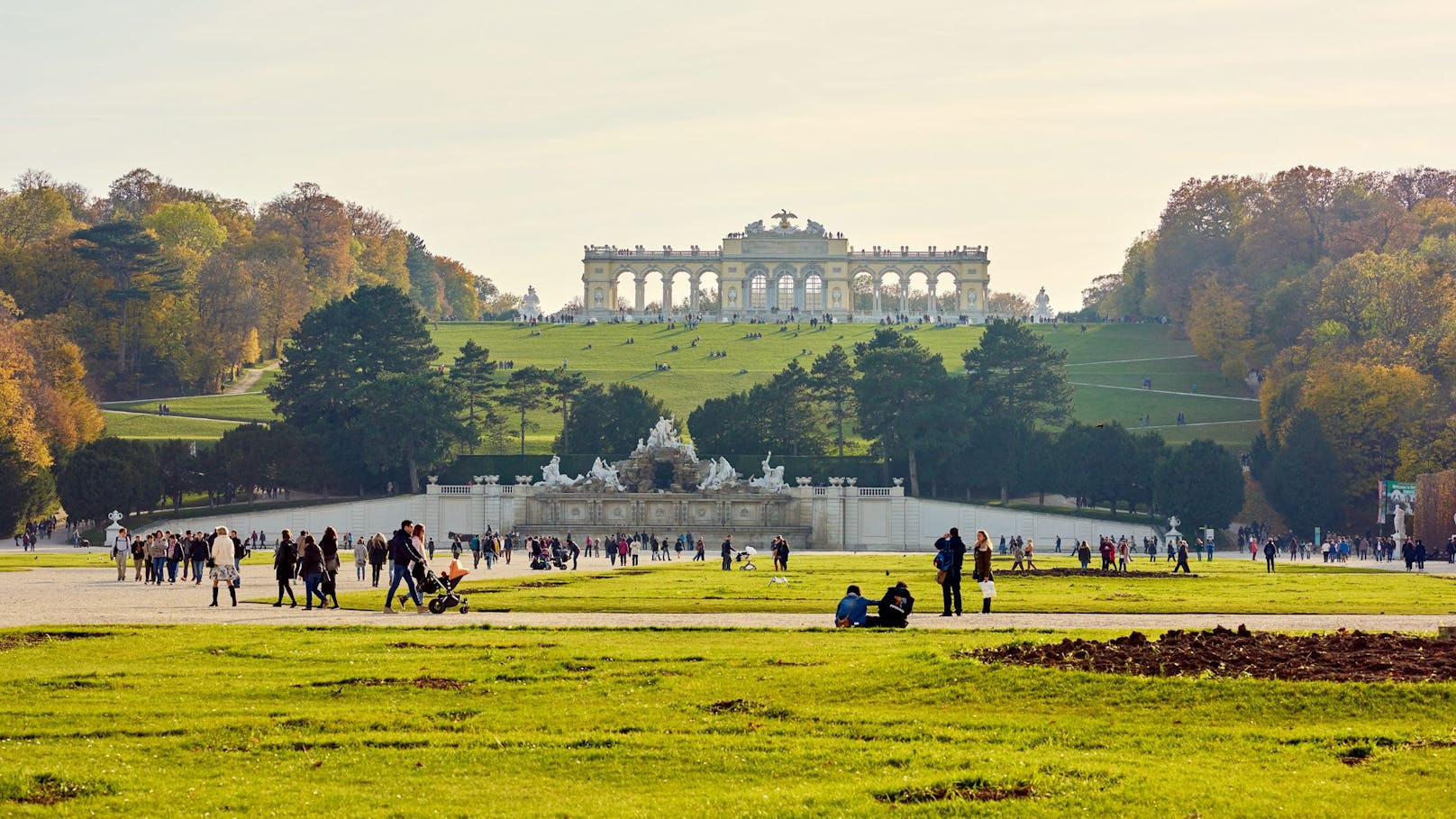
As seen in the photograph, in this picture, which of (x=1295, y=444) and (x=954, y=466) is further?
(x=954, y=466)

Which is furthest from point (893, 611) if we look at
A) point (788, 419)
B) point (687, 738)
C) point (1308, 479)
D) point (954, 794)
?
point (788, 419)

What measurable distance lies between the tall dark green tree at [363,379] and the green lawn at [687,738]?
60.4m

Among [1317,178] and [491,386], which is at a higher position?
[1317,178]

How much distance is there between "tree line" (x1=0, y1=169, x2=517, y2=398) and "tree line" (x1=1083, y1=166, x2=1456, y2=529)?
1931 inches

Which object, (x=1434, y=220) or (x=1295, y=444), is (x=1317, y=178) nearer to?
(x=1434, y=220)

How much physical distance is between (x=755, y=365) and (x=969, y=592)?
7117 centimetres

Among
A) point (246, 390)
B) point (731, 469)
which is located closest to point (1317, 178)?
point (731, 469)

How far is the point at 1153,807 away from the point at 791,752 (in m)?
2.80

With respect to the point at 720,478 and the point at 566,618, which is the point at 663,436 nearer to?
the point at 720,478

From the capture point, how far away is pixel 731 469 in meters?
76.9

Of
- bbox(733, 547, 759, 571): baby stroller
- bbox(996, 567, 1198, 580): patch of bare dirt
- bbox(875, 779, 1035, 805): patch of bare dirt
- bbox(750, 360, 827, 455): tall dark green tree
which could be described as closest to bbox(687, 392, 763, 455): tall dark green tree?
bbox(750, 360, 827, 455): tall dark green tree

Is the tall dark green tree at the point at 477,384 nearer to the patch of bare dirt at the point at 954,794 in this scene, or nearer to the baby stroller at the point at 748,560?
the baby stroller at the point at 748,560

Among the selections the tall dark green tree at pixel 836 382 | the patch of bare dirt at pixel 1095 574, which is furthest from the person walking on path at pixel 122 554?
the tall dark green tree at pixel 836 382

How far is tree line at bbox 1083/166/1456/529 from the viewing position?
235 feet
